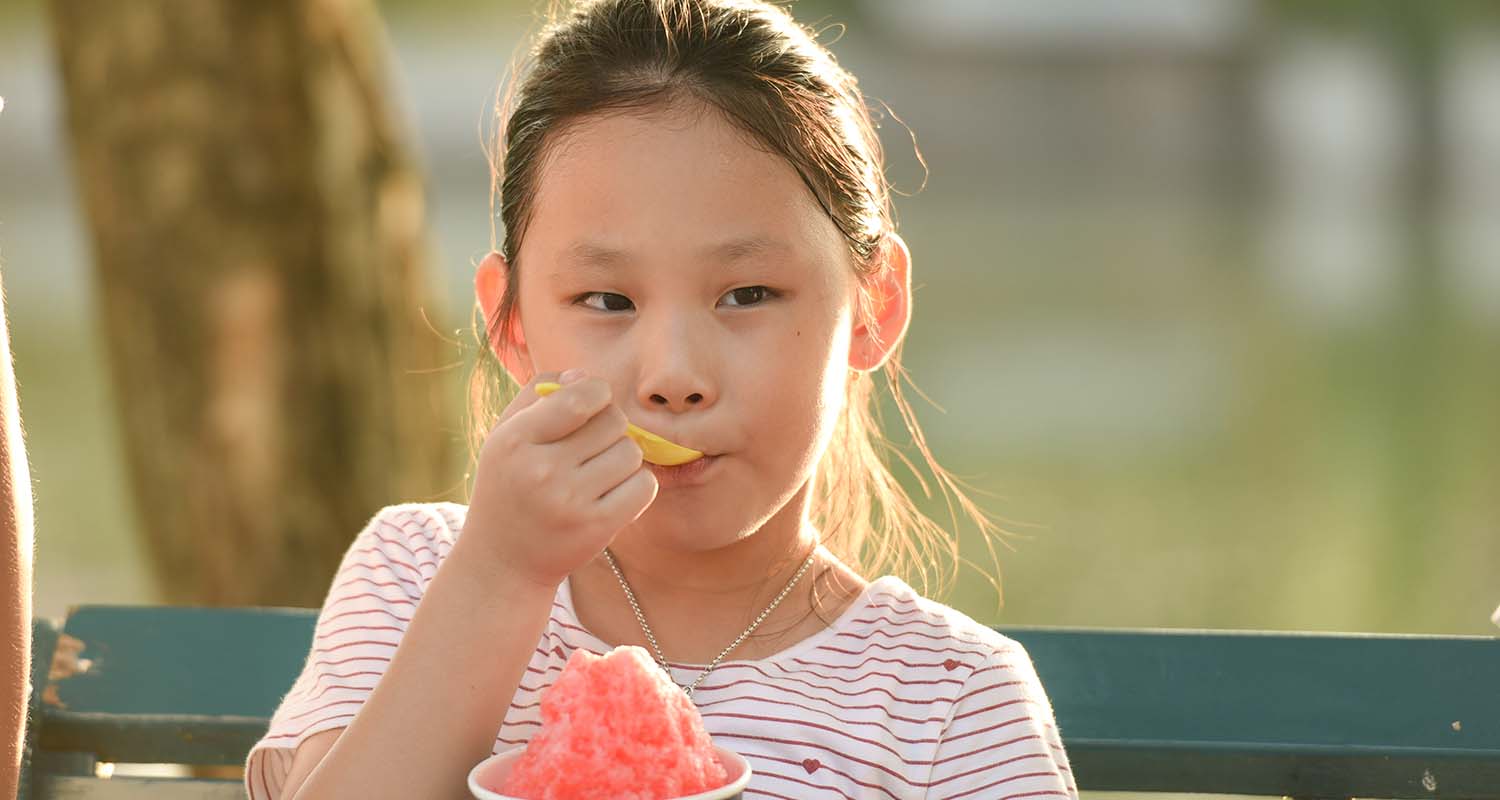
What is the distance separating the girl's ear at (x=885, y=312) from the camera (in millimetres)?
2188

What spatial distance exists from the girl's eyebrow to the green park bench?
0.72 metres

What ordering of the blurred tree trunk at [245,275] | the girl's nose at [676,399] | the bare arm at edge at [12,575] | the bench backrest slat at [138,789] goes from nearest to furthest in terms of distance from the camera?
the bare arm at edge at [12,575] < the girl's nose at [676,399] < the bench backrest slat at [138,789] < the blurred tree trunk at [245,275]

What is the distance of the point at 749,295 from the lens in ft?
6.42

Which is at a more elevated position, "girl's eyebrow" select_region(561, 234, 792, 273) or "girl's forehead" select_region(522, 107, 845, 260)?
"girl's forehead" select_region(522, 107, 845, 260)

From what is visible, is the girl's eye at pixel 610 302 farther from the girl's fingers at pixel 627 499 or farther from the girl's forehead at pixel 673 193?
the girl's fingers at pixel 627 499

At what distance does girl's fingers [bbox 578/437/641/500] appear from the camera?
1.70m

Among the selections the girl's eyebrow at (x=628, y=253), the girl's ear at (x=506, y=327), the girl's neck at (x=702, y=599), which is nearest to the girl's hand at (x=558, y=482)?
the girl's eyebrow at (x=628, y=253)

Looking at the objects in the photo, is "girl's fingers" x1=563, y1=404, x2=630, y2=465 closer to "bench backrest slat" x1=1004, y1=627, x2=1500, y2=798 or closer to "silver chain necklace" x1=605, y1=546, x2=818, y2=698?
"silver chain necklace" x1=605, y1=546, x2=818, y2=698

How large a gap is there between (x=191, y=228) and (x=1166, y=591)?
456 cm

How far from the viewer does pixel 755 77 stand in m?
2.07

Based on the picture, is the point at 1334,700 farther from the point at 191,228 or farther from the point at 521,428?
the point at 191,228

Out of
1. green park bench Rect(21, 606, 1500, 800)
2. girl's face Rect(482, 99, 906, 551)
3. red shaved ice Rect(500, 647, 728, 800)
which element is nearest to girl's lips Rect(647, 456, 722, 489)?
girl's face Rect(482, 99, 906, 551)

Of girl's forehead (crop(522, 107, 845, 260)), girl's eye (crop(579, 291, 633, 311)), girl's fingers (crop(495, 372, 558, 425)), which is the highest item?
girl's forehead (crop(522, 107, 845, 260))

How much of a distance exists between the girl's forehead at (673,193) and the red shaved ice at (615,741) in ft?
1.86
